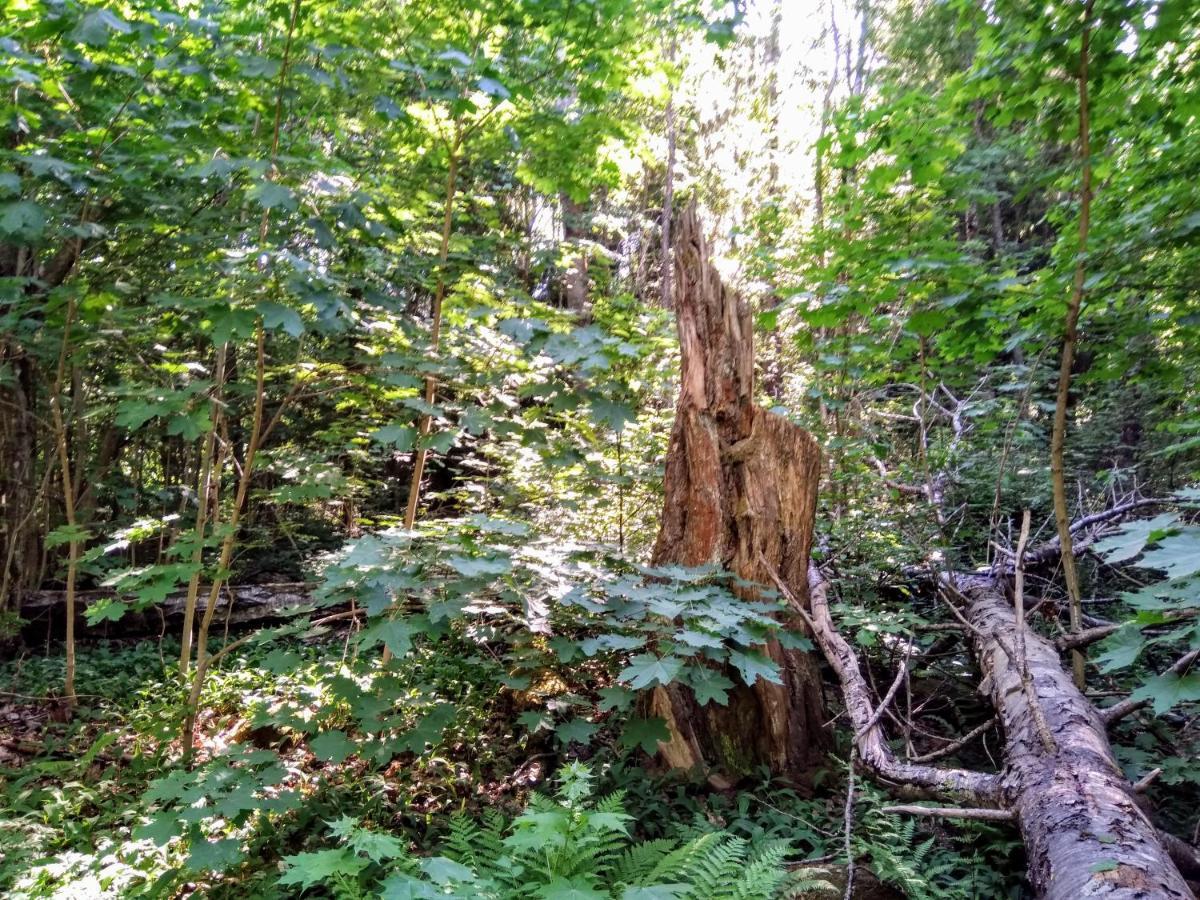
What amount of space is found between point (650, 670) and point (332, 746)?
1491mm

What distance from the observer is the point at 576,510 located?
5434 mm

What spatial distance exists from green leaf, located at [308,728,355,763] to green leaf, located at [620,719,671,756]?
1.29m

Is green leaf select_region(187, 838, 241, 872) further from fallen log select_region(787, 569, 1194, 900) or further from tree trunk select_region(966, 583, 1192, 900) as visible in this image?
tree trunk select_region(966, 583, 1192, 900)

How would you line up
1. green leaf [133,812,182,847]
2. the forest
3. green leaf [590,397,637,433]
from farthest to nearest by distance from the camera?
green leaf [590,397,637,433] → the forest → green leaf [133,812,182,847]

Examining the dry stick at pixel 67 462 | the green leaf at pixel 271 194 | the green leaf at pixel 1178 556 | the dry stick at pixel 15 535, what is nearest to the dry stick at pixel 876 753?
the green leaf at pixel 1178 556

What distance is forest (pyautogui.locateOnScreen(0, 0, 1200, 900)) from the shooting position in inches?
109

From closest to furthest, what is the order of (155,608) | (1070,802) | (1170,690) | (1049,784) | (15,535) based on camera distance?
1. (1170,690)
2. (1070,802)
3. (1049,784)
4. (15,535)
5. (155,608)

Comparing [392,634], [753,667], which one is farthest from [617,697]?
[392,634]

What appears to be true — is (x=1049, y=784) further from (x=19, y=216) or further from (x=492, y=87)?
(x=19, y=216)

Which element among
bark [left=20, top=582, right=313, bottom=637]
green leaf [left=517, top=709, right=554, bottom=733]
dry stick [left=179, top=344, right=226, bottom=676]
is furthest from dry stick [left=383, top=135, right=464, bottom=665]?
bark [left=20, top=582, right=313, bottom=637]

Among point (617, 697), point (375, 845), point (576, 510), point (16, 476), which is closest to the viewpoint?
point (375, 845)

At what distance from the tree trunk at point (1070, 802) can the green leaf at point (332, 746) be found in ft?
8.85

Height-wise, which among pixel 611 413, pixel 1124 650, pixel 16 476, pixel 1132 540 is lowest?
pixel 1124 650

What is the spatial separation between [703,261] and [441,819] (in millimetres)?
3322
